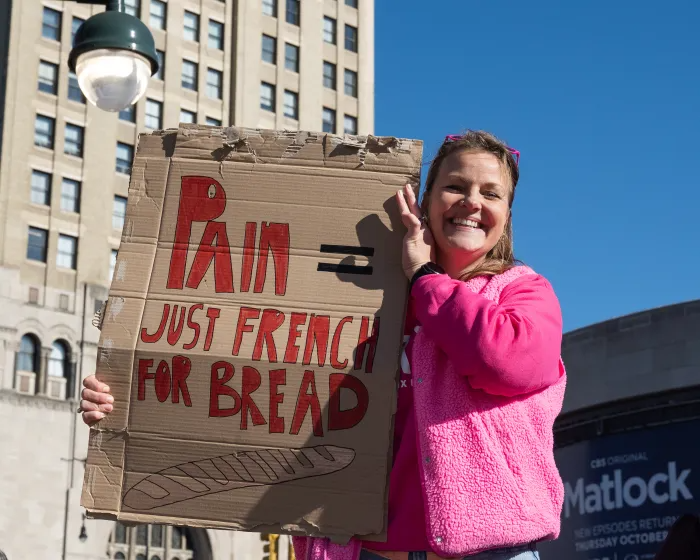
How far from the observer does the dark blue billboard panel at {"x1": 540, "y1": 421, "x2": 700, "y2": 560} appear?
18.9 meters

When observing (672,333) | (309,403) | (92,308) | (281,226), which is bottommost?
(309,403)

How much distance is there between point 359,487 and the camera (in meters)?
3.71

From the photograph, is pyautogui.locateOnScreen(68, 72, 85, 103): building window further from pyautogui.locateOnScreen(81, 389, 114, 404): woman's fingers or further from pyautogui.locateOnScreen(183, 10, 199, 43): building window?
pyautogui.locateOnScreen(81, 389, 114, 404): woman's fingers

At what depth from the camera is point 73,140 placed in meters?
46.4

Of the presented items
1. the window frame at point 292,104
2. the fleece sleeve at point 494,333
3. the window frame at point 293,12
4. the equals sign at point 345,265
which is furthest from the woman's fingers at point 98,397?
the window frame at point 293,12

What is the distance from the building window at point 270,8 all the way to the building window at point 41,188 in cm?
1463

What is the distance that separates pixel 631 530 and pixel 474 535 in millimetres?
16508

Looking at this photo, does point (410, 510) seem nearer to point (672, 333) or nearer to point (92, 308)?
point (672, 333)

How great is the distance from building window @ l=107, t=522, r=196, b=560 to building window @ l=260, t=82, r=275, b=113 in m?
18.8

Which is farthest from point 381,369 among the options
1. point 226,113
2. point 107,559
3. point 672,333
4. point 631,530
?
point 226,113

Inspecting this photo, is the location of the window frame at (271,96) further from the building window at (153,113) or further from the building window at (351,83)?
the building window at (153,113)

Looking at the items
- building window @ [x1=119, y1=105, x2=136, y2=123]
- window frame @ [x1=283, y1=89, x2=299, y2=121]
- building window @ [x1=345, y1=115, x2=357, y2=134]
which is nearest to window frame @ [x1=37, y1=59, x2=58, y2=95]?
building window @ [x1=119, y1=105, x2=136, y2=123]

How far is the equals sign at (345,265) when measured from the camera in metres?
3.96

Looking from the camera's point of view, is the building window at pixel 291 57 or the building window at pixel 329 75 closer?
the building window at pixel 291 57
